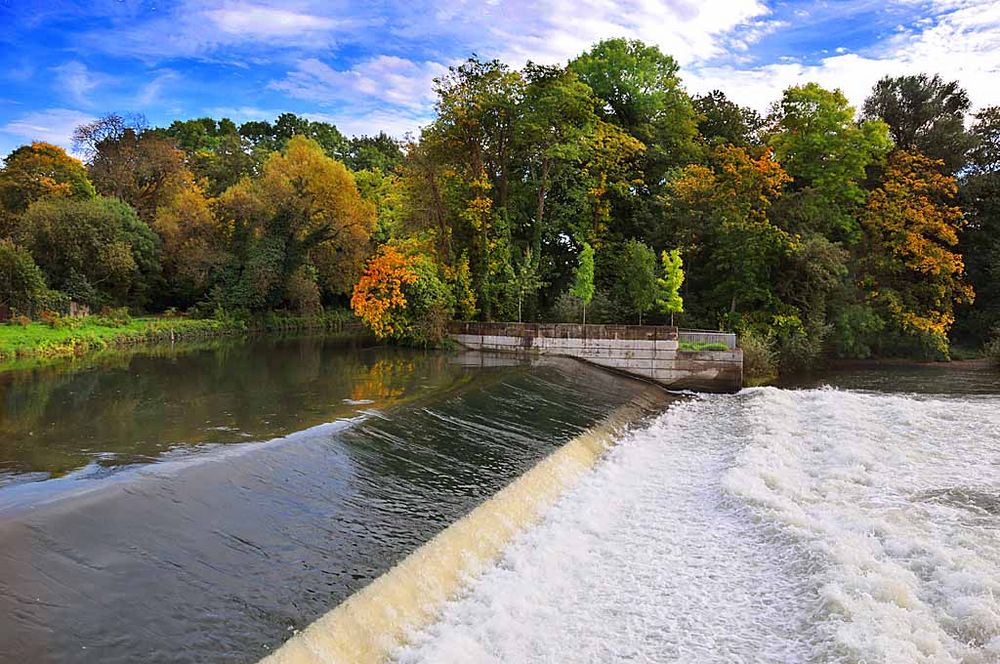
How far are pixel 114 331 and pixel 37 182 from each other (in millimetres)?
A: 13781

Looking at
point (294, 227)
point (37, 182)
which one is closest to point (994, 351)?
point (294, 227)

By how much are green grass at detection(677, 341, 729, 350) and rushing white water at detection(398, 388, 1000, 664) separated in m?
8.41

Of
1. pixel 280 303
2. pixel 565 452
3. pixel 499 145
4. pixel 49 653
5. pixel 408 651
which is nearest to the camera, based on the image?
pixel 49 653

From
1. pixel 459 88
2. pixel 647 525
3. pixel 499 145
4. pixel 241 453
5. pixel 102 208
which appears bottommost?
pixel 647 525

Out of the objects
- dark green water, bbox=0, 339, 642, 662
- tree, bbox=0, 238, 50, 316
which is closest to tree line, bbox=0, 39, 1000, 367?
tree, bbox=0, 238, 50, 316

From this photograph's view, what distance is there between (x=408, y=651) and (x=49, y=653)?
2.42 meters

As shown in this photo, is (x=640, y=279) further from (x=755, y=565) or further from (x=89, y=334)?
(x=89, y=334)

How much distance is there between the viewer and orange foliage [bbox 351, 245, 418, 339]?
22953mm

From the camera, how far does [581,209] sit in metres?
28.5

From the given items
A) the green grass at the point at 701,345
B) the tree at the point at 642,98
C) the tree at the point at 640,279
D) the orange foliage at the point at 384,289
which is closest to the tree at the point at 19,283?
the orange foliage at the point at 384,289

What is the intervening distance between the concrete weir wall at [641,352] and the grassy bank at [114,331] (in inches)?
599

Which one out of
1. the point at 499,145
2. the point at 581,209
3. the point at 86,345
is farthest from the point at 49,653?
the point at 581,209

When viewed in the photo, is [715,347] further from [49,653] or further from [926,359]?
[49,653]

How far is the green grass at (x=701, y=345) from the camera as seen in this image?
67.0 ft
